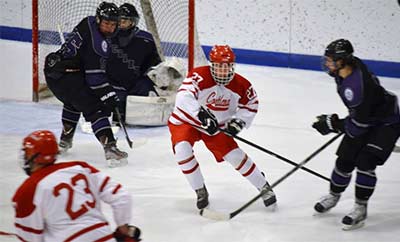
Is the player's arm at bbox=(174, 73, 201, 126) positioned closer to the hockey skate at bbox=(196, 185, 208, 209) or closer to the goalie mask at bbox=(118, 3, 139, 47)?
the hockey skate at bbox=(196, 185, 208, 209)

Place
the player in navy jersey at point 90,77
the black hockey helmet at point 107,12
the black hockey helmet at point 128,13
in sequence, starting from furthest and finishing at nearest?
the black hockey helmet at point 128,13, the player in navy jersey at point 90,77, the black hockey helmet at point 107,12

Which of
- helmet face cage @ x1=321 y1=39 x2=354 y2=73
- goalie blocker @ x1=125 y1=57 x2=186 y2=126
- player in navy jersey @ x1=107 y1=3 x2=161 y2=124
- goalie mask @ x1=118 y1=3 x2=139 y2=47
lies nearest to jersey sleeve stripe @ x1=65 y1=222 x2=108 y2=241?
helmet face cage @ x1=321 y1=39 x2=354 y2=73

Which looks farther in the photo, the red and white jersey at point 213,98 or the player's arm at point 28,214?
the red and white jersey at point 213,98

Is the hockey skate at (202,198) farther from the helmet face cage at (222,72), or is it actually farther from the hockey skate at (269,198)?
the helmet face cage at (222,72)

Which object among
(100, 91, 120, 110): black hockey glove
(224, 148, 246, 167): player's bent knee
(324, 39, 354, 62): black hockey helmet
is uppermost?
(324, 39, 354, 62): black hockey helmet

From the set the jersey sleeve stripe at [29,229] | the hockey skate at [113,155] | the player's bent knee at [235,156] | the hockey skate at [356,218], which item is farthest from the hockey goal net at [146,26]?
the jersey sleeve stripe at [29,229]

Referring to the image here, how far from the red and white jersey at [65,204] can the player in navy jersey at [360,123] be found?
1.43 metres

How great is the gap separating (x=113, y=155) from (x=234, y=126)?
1.10m

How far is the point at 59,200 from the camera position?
2.80m

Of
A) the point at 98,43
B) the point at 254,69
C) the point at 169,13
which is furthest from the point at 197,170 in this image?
the point at 254,69

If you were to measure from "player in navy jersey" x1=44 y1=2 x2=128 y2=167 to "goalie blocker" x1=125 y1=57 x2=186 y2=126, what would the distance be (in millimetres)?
849

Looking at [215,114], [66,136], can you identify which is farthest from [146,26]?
[215,114]

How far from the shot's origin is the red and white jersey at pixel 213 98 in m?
4.30

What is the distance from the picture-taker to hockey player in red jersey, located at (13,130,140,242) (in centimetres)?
279
